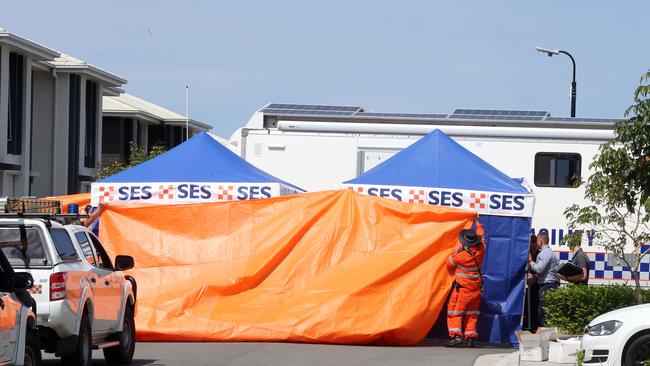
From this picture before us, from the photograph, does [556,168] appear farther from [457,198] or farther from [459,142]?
[457,198]

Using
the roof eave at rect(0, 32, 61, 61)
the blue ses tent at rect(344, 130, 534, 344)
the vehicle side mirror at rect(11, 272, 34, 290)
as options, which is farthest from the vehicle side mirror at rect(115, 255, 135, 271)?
the roof eave at rect(0, 32, 61, 61)

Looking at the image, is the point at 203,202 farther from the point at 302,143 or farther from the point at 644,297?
the point at 644,297

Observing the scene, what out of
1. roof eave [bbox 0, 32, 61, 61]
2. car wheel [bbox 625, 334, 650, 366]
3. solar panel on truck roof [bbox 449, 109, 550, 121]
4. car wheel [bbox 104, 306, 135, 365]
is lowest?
car wheel [bbox 104, 306, 135, 365]

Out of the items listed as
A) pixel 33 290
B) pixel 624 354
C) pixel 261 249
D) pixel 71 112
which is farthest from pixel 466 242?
pixel 71 112

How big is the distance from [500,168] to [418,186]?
8.44 feet

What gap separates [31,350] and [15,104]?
32.6m

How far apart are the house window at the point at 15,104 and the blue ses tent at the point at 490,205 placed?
24.8 meters

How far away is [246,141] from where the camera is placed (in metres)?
21.6

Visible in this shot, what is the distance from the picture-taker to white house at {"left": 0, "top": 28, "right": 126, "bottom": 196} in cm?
4094

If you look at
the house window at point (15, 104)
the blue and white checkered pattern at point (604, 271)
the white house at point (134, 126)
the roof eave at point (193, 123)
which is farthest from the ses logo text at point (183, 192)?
the roof eave at point (193, 123)

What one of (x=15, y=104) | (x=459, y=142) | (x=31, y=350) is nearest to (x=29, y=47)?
(x=15, y=104)

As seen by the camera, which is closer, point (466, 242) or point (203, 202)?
point (466, 242)

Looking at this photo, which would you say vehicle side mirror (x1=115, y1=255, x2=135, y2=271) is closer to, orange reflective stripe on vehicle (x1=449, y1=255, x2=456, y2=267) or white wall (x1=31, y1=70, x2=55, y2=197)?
orange reflective stripe on vehicle (x1=449, y1=255, x2=456, y2=267)

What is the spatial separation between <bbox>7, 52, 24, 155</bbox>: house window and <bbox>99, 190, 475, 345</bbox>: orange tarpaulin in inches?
944
